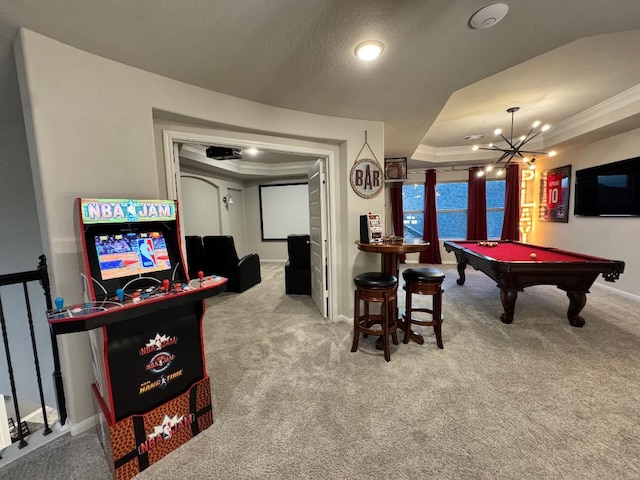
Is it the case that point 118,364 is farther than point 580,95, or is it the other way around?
point 580,95

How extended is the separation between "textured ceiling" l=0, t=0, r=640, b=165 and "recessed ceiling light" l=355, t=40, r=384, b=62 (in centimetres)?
5

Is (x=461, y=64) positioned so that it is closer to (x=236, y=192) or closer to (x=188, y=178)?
(x=188, y=178)

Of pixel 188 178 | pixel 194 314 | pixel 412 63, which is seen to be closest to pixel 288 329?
pixel 194 314

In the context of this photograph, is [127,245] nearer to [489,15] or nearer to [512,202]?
[489,15]

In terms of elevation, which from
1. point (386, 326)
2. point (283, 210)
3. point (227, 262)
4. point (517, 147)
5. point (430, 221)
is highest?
point (517, 147)

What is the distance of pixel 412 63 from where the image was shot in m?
1.90

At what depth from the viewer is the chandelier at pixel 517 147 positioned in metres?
3.70

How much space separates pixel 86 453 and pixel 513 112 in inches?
223

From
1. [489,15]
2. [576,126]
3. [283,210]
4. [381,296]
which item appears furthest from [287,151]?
[576,126]

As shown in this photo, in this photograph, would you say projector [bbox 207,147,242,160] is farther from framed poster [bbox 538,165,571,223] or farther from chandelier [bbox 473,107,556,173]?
framed poster [bbox 538,165,571,223]

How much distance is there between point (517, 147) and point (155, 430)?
563 cm

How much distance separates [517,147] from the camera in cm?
433

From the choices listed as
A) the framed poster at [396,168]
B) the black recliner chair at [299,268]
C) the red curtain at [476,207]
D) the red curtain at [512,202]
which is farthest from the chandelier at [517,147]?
the black recliner chair at [299,268]

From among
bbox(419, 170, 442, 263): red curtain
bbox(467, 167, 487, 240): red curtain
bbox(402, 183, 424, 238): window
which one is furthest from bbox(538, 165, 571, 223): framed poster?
bbox(402, 183, 424, 238): window
